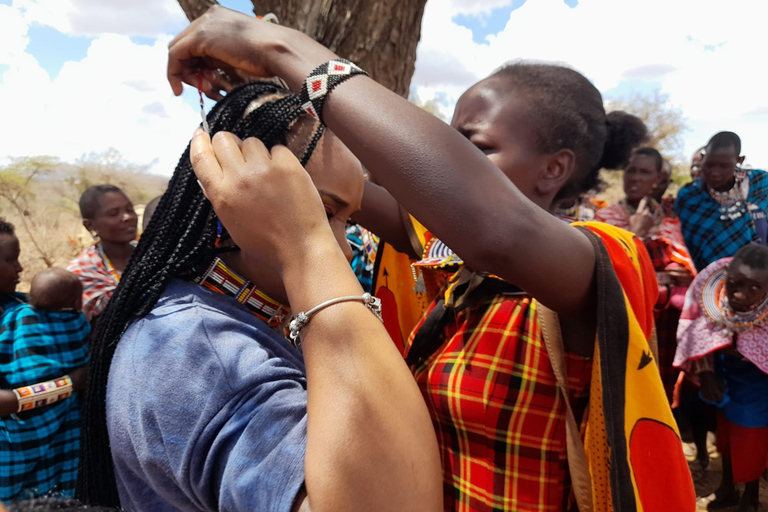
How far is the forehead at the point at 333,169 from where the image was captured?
1386 millimetres

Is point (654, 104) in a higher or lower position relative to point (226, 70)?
higher

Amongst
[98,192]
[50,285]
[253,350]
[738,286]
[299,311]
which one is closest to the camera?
[299,311]

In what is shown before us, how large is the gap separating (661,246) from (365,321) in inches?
181

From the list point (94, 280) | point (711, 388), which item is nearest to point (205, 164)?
point (94, 280)

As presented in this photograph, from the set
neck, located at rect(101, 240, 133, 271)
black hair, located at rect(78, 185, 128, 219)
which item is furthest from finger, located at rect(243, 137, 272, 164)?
black hair, located at rect(78, 185, 128, 219)

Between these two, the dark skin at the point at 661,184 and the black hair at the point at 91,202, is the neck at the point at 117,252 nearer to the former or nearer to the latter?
the black hair at the point at 91,202

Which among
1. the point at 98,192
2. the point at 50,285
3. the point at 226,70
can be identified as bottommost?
the point at 50,285

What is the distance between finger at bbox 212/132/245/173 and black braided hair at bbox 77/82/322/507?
21 centimetres

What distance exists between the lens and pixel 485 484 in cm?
134

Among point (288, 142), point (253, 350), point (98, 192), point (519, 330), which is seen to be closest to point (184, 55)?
point (288, 142)

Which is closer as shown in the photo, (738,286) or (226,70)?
(226,70)

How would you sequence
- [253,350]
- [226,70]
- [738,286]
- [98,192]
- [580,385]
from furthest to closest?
[98,192]
[738,286]
[226,70]
[580,385]
[253,350]

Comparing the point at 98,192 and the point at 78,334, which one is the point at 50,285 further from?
the point at 98,192

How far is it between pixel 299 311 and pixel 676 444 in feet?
2.91
